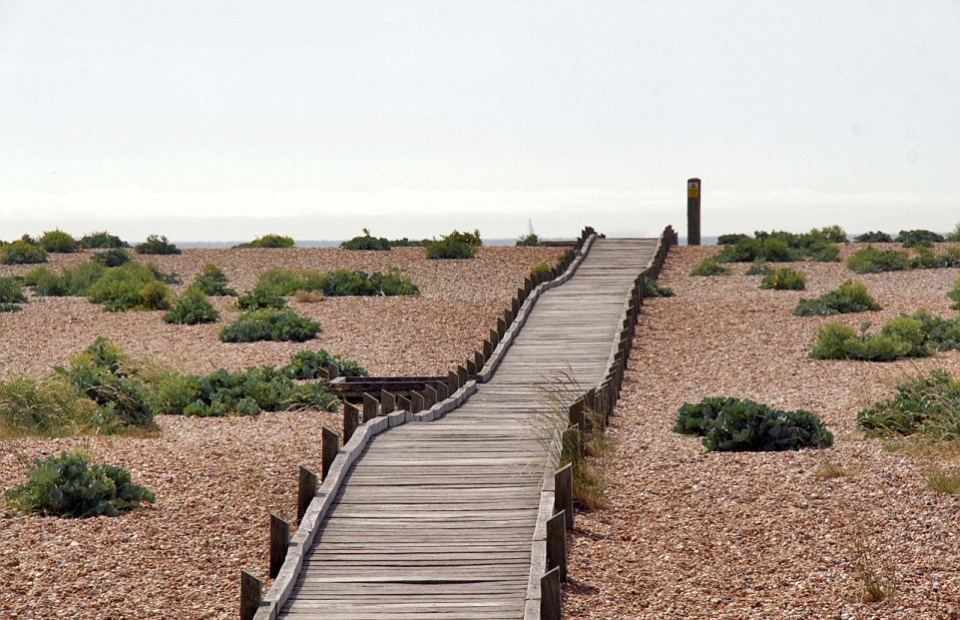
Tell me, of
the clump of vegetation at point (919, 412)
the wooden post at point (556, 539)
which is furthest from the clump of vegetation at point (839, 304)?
the wooden post at point (556, 539)

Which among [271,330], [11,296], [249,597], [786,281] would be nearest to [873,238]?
[786,281]

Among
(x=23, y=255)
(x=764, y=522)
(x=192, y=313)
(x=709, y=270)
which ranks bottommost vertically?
(x=764, y=522)

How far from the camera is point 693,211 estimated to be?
38.2 meters

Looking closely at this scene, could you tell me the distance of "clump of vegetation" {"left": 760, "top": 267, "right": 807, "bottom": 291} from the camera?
27438 millimetres

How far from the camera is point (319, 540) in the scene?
9.03 meters

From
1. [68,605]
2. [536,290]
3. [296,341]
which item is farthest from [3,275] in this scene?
[68,605]

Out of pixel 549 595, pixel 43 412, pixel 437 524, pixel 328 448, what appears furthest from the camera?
pixel 43 412

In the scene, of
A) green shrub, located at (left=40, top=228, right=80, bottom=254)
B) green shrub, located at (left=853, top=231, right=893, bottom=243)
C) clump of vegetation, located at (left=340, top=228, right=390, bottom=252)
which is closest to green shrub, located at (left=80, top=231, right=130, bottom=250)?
green shrub, located at (left=40, top=228, right=80, bottom=254)

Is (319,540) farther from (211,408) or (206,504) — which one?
(211,408)

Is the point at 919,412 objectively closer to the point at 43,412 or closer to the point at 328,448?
the point at 328,448

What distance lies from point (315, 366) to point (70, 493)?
8711mm

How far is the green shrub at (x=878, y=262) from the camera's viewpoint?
2990 cm

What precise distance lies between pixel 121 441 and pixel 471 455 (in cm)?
479

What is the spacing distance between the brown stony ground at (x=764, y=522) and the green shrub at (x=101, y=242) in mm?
27681
